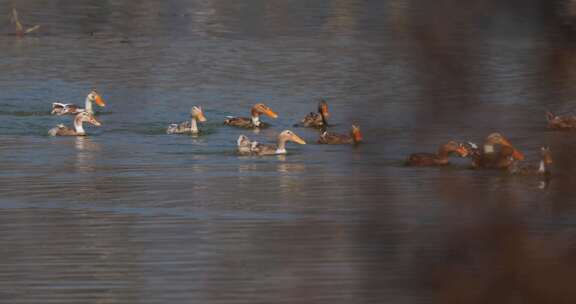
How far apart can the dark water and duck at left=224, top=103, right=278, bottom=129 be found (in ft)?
0.63

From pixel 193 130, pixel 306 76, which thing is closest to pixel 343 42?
pixel 306 76

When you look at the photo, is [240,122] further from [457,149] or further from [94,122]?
[457,149]

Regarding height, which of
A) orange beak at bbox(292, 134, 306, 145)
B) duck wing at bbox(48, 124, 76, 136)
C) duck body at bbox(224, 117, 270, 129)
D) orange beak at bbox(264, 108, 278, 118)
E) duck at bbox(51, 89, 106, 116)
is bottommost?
orange beak at bbox(292, 134, 306, 145)

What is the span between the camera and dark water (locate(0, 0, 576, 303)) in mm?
2252

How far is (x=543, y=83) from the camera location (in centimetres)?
226

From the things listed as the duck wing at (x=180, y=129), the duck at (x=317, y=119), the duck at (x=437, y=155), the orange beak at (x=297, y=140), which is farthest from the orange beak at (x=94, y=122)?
the duck at (x=437, y=155)

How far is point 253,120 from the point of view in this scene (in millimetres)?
17812

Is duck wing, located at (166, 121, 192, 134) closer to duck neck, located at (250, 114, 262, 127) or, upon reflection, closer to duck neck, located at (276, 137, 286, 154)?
duck neck, located at (250, 114, 262, 127)

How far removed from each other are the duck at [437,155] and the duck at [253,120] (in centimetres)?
475

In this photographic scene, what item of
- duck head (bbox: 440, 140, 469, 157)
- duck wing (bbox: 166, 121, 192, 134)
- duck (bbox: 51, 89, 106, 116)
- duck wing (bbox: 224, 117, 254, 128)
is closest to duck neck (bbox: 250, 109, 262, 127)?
duck wing (bbox: 224, 117, 254, 128)

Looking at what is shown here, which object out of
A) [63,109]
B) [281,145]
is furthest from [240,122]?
[63,109]

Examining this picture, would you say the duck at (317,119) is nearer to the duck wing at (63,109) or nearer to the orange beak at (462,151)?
the duck wing at (63,109)

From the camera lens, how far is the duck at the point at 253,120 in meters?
17.5

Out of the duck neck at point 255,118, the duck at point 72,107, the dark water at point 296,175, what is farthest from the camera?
the duck at point 72,107
